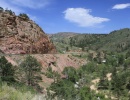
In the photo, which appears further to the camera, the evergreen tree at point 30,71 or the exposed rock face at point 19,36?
the exposed rock face at point 19,36

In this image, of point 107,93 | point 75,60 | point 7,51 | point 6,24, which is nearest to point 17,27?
point 6,24

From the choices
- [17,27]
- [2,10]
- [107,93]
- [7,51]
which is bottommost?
[107,93]

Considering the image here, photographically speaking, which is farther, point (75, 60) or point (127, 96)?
point (75, 60)

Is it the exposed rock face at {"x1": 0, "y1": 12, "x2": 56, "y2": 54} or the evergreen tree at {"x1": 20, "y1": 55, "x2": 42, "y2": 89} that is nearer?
the evergreen tree at {"x1": 20, "y1": 55, "x2": 42, "y2": 89}

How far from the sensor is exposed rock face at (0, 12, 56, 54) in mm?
94625

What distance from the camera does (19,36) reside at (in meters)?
100

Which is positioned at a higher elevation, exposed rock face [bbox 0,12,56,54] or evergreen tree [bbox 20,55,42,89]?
exposed rock face [bbox 0,12,56,54]

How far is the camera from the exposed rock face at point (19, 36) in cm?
9462

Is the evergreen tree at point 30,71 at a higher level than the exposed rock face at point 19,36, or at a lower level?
lower

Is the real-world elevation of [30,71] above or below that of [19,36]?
below

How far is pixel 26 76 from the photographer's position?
61188 mm

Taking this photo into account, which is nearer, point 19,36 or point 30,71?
point 30,71

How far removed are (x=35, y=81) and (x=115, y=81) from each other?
141 ft

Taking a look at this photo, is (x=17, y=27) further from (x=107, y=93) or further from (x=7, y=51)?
(x=107, y=93)
